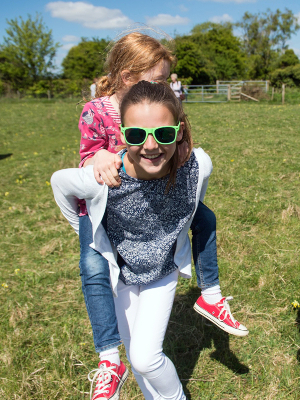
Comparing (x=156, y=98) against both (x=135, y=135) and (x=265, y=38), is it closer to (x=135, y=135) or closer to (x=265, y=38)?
(x=135, y=135)

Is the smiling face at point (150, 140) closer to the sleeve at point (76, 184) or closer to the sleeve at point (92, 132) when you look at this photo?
the sleeve at point (76, 184)

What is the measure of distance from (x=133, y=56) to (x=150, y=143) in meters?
0.78

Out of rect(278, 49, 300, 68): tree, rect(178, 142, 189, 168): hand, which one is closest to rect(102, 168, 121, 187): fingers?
rect(178, 142, 189, 168): hand

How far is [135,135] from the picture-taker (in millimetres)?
1745

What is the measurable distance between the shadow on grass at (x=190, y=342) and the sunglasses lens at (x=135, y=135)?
1.67 metres

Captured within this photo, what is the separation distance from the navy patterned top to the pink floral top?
0.34 m

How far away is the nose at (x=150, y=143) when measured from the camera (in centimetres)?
174

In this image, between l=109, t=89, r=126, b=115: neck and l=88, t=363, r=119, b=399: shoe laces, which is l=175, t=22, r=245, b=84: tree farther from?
l=88, t=363, r=119, b=399: shoe laces

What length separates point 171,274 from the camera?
84.6 inches

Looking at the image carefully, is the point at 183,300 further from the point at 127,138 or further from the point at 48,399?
the point at 127,138

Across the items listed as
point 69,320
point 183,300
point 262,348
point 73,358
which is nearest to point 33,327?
point 69,320

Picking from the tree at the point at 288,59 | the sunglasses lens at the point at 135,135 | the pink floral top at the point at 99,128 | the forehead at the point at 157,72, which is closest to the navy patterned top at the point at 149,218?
the sunglasses lens at the point at 135,135

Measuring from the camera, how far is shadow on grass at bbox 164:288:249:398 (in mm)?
2729

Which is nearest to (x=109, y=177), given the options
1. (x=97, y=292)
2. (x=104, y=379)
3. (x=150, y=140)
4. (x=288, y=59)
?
(x=150, y=140)
